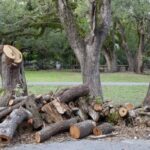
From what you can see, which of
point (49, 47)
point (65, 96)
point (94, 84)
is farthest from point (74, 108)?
point (49, 47)

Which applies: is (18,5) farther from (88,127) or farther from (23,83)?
(88,127)

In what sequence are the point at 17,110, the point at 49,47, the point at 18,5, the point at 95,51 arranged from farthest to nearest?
the point at 49,47 < the point at 18,5 < the point at 95,51 < the point at 17,110

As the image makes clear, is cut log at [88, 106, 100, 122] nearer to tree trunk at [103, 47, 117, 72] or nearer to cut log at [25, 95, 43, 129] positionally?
cut log at [25, 95, 43, 129]

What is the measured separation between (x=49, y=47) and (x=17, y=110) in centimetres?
3618

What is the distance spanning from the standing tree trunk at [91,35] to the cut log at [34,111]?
11.9ft

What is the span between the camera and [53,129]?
24.1ft

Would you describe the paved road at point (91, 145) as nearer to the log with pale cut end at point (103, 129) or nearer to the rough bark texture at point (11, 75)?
the log with pale cut end at point (103, 129)

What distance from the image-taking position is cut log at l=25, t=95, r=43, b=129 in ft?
24.6

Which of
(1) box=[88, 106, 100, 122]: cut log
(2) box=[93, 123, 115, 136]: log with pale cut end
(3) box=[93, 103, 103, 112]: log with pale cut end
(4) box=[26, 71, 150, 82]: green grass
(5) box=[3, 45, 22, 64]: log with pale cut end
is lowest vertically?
(4) box=[26, 71, 150, 82]: green grass

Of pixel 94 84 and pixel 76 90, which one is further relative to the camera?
pixel 94 84

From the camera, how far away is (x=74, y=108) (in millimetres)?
8180

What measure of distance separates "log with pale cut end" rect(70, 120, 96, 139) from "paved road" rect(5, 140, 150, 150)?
0.68 ft

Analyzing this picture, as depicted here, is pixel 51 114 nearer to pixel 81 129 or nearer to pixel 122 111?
pixel 81 129

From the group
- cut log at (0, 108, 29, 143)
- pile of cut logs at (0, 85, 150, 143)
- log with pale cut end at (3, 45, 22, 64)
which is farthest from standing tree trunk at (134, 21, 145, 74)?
cut log at (0, 108, 29, 143)
